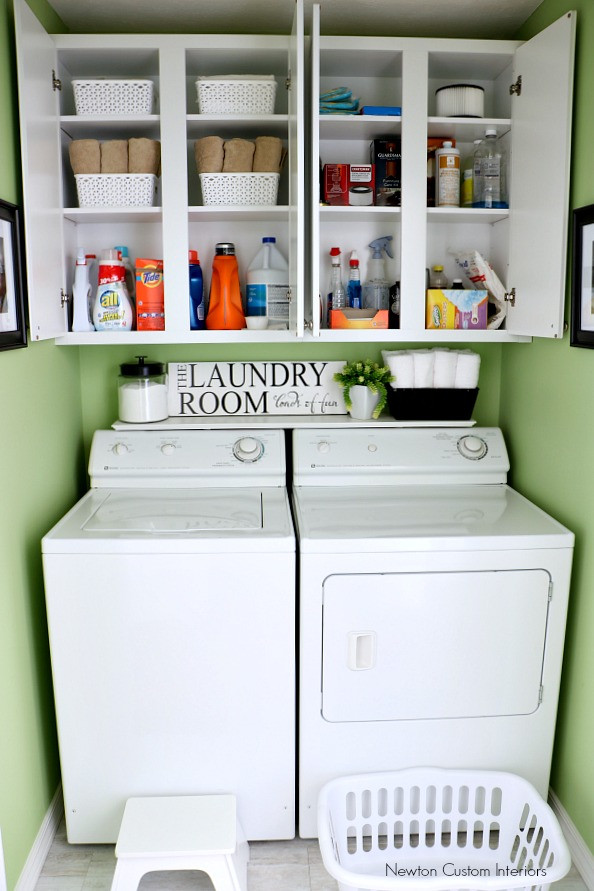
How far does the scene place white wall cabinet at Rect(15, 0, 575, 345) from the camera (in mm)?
2100

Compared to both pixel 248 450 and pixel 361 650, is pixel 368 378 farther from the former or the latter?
pixel 361 650

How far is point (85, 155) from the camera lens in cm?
235

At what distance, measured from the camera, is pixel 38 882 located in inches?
81.9

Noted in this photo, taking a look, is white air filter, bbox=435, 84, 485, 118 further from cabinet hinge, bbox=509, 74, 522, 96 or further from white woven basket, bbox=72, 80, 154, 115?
white woven basket, bbox=72, 80, 154, 115

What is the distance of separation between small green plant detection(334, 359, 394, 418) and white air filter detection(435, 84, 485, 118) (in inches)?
32.2

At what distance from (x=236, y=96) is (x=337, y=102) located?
0.31 meters

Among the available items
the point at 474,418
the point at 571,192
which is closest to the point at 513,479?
the point at 474,418

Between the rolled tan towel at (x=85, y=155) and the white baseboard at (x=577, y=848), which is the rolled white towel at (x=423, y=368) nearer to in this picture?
the rolled tan towel at (x=85, y=155)

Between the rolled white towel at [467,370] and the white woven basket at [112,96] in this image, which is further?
the rolled white towel at [467,370]

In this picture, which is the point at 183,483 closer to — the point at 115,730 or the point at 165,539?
the point at 165,539

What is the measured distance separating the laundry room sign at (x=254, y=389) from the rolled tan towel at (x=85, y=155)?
0.70 meters

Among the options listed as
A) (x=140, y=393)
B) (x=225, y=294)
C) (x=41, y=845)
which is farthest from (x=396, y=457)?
(x=41, y=845)

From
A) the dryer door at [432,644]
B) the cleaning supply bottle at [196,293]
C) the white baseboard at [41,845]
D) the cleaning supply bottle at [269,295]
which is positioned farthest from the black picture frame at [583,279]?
the white baseboard at [41,845]

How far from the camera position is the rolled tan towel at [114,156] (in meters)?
2.36
